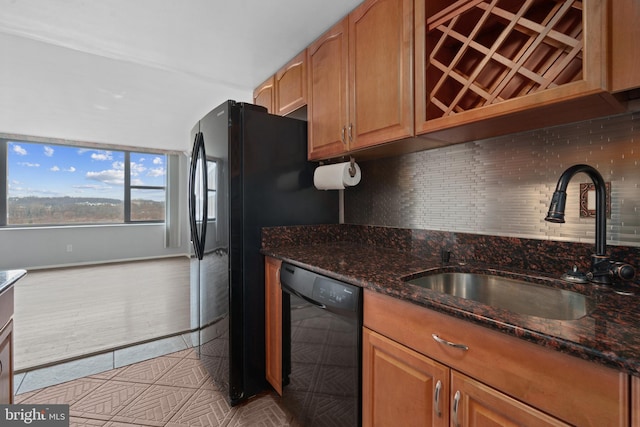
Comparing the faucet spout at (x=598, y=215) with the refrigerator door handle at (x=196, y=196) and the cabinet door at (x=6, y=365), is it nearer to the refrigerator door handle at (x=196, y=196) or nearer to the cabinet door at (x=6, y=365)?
the refrigerator door handle at (x=196, y=196)

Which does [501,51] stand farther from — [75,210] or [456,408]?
[75,210]

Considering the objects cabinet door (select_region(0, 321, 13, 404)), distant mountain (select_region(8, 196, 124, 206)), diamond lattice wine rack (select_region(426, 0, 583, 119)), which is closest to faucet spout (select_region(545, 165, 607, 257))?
diamond lattice wine rack (select_region(426, 0, 583, 119))

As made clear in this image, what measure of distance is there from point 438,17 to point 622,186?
0.95m

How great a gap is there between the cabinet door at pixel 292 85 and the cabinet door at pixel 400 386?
1.62m

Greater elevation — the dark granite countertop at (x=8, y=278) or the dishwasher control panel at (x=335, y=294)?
the dark granite countertop at (x=8, y=278)

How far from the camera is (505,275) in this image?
1232 mm

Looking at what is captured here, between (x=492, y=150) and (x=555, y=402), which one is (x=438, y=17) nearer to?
(x=492, y=150)

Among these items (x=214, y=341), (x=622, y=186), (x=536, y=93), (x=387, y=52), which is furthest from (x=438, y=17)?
(x=214, y=341)

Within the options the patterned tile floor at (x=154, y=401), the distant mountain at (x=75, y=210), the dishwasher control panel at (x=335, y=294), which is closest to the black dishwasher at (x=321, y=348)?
the dishwasher control panel at (x=335, y=294)

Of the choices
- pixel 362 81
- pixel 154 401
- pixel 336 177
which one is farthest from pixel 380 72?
pixel 154 401

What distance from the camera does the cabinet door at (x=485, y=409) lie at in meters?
0.67

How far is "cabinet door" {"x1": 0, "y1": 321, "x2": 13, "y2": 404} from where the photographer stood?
1105mm

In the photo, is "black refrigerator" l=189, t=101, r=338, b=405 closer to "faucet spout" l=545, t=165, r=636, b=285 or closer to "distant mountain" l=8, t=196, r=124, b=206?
"faucet spout" l=545, t=165, r=636, b=285

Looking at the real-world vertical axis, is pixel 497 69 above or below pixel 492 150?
above
